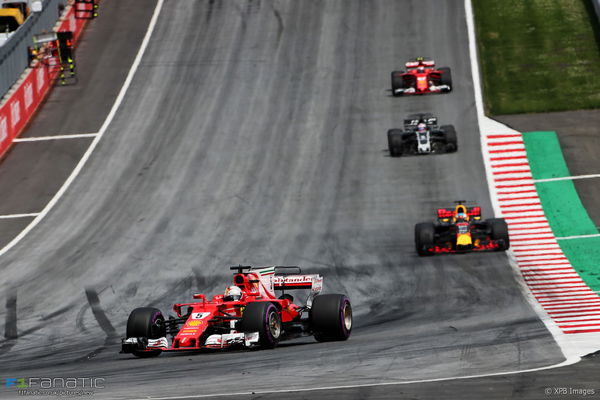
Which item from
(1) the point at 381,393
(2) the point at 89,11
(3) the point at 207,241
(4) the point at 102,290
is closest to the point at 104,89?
(2) the point at 89,11

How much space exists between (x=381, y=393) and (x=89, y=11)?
134 ft

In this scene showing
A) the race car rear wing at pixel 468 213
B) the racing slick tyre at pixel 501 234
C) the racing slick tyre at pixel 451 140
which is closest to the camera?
the racing slick tyre at pixel 501 234

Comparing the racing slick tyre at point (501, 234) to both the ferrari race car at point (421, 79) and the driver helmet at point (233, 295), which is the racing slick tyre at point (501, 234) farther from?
the ferrari race car at point (421, 79)

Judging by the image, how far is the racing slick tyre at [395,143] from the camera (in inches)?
1469

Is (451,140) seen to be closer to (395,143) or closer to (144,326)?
(395,143)

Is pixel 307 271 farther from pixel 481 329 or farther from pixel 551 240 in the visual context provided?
pixel 481 329

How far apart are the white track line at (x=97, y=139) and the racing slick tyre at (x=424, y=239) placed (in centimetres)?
1197

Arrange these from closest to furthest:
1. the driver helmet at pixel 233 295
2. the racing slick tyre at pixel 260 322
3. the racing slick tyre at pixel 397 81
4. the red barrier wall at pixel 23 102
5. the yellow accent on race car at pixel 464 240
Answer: the racing slick tyre at pixel 260 322 < the driver helmet at pixel 233 295 < the yellow accent on race car at pixel 464 240 < the red barrier wall at pixel 23 102 < the racing slick tyre at pixel 397 81

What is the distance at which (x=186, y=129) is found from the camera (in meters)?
41.7

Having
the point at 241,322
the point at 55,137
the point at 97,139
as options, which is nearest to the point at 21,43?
the point at 55,137

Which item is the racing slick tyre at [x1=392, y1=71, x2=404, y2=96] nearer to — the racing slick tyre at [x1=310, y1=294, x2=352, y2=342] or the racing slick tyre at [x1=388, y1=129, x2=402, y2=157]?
the racing slick tyre at [x1=388, y1=129, x2=402, y2=157]

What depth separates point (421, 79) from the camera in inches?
1679

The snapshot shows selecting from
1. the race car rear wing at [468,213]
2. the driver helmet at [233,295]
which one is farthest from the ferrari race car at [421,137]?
the driver helmet at [233,295]

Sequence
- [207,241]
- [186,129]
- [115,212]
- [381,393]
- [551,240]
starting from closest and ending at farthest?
[381,393] → [551,240] → [207,241] → [115,212] → [186,129]
